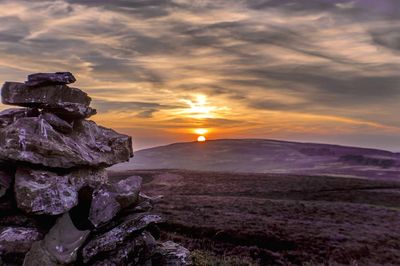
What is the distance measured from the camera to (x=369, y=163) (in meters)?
146

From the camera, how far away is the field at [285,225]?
25672 mm

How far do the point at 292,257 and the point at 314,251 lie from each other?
200 cm

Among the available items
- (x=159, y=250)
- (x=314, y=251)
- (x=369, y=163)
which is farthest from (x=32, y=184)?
(x=369, y=163)

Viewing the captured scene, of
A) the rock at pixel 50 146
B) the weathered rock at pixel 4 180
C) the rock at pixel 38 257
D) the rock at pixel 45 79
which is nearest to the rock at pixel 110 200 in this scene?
the rock at pixel 50 146

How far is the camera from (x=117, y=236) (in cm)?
1845

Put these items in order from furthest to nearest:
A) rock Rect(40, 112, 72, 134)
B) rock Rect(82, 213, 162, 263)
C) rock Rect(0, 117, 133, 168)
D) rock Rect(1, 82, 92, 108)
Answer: rock Rect(1, 82, 92, 108)
rock Rect(40, 112, 72, 134)
rock Rect(0, 117, 133, 168)
rock Rect(82, 213, 162, 263)

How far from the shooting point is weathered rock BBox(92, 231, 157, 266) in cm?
1811

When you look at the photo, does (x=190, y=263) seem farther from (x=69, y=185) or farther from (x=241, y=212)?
(x=241, y=212)

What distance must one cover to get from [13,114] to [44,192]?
19.6 feet

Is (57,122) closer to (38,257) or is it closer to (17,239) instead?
(17,239)

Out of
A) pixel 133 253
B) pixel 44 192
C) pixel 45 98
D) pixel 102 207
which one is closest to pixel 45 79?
pixel 45 98

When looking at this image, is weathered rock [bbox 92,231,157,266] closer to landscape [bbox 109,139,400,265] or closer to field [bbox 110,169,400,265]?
field [bbox 110,169,400,265]

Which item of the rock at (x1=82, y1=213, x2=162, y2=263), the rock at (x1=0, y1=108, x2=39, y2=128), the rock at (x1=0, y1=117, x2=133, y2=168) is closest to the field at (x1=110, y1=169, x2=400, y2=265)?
the rock at (x1=82, y1=213, x2=162, y2=263)

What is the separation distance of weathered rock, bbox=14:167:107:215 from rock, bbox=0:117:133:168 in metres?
0.63
